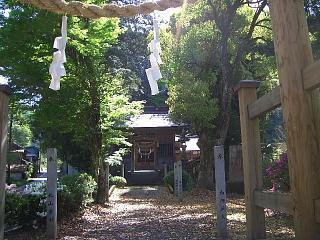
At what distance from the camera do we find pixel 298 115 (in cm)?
205

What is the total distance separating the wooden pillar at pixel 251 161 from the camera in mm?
3316

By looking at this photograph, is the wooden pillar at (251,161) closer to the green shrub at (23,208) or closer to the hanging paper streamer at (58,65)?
the hanging paper streamer at (58,65)

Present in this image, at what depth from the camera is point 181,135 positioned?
21.1 metres

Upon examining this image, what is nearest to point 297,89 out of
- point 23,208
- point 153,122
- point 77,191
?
point 23,208

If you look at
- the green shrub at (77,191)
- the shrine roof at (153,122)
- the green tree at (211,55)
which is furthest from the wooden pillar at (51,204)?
the shrine roof at (153,122)

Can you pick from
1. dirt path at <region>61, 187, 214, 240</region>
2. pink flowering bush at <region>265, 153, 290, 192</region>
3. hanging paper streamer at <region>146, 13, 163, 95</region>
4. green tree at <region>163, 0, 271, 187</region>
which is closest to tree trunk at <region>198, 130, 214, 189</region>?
green tree at <region>163, 0, 271, 187</region>

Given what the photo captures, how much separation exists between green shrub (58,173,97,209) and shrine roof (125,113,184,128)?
34.1 feet

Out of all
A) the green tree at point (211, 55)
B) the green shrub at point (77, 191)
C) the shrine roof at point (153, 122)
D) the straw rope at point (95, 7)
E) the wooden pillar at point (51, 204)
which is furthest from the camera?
the shrine roof at point (153, 122)

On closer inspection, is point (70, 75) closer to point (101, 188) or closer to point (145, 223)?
point (101, 188)

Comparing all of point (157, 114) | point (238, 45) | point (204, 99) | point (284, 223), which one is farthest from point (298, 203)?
point (157, 114)

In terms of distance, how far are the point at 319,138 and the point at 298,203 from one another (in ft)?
1.29

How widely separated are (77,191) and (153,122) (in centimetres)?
1406

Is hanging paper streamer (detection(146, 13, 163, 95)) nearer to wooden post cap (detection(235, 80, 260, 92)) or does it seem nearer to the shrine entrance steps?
wooden post cap (detection(235, 80, 260, 92))

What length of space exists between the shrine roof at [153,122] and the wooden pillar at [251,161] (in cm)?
1691
